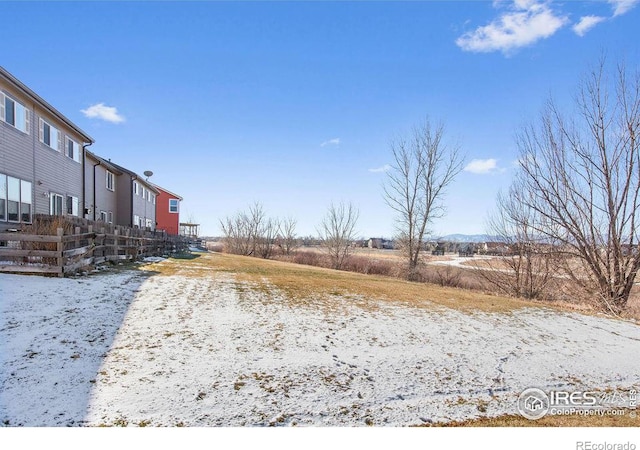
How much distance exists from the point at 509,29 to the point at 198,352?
10.7 metres

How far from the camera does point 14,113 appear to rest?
11203 mm

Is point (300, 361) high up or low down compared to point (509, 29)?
down

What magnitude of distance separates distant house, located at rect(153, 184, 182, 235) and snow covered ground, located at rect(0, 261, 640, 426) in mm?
31442

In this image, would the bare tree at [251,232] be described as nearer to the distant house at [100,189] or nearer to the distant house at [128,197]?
the distant house at [128,197]

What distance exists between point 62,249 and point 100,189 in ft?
46.6

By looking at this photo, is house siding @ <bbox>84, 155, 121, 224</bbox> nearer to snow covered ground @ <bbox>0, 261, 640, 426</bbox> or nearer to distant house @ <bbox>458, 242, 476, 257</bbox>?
snow covered ground @ <bbox>0, 261, 640, 426</bbox>

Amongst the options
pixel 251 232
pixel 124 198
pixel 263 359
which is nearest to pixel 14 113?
pixel 263 359

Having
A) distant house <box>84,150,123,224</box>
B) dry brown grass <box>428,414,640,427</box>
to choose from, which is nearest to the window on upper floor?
distant house <box>84,150,123,224</box>

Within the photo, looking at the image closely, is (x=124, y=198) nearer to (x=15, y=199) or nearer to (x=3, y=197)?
(x=15, y=199)

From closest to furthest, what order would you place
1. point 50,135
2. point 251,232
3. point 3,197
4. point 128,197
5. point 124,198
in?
1. point 3,197
2. point 50,135
3. point 124,198
4. point 128,197
5. point 251,232

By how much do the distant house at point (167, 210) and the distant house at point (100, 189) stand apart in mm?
13843
